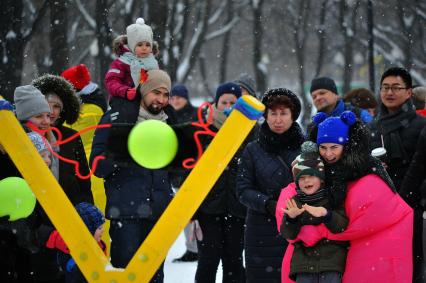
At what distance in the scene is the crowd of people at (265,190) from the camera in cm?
423

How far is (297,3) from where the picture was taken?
24.2 m

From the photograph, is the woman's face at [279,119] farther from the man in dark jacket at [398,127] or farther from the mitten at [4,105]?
the mitten at [4,105]

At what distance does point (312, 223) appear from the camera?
4309 millimetres

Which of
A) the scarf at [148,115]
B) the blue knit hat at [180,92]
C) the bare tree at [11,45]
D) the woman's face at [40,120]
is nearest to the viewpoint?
the woman's face at [40,120]

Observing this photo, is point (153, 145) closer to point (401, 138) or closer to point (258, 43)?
point (401, 138)

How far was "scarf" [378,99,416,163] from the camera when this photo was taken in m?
5.74

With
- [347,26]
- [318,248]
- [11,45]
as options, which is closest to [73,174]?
[318,248]

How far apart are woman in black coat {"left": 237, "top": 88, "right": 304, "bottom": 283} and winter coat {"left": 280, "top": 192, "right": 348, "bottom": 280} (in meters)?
0.82

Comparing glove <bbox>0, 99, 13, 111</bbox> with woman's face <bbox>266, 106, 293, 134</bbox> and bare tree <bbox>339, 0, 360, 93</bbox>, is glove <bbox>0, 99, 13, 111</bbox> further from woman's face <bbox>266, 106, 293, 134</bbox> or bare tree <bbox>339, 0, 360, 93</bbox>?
bare tree <bbox>339, 0, 360, 93</bbox>

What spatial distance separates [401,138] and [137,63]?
81.6 inches

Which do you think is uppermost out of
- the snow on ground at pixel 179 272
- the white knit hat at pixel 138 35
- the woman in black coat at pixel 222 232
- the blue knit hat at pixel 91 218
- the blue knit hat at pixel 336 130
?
the white knit hat at pixel 138 35

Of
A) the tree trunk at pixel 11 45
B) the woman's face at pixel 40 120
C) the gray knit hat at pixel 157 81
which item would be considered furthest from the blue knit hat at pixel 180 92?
the woman's face at pixel 40 120

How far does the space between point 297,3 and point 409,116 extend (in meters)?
18.9

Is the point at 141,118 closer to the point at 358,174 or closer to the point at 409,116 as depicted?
the point at 358,174
